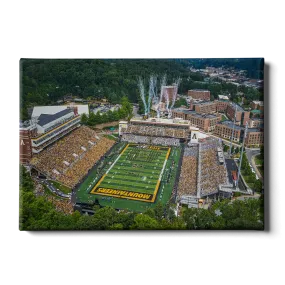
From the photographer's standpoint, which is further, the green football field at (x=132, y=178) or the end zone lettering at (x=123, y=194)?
the end zone lettering at (x=123, y=194)

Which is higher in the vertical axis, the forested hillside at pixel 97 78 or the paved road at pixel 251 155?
the forested hillside at pixel 97 78

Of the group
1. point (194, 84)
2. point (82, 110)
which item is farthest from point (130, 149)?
point (194, 84)

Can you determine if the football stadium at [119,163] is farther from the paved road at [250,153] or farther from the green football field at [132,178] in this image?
the paved road at [250,153]

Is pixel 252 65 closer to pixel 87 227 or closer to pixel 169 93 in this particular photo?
pixel 87 227

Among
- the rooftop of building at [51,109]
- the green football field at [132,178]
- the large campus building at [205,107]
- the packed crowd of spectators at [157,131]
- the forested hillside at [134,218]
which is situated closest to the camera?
the forested hillside at [134,218]

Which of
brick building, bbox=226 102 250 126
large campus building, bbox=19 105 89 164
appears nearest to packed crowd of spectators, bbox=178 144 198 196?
brick building, bbox=226 102 250 126

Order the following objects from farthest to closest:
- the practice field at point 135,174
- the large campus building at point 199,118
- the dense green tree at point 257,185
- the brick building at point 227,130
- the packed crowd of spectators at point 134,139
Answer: the large campus building at point 199,118
the packed crowd of spectators at point 134,139
the brick building at point 227,130
the practice field at point 135,174
the dense green tree at point 257,185

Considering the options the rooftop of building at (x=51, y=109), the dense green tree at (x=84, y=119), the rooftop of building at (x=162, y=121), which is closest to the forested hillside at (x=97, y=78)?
the rooftop of building at (x=51, y=109)

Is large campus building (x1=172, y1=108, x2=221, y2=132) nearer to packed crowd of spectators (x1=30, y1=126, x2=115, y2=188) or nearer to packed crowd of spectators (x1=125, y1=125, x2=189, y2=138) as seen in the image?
packed crowd of spectators (x1=125, y1=125, x2=189, y2=138)
